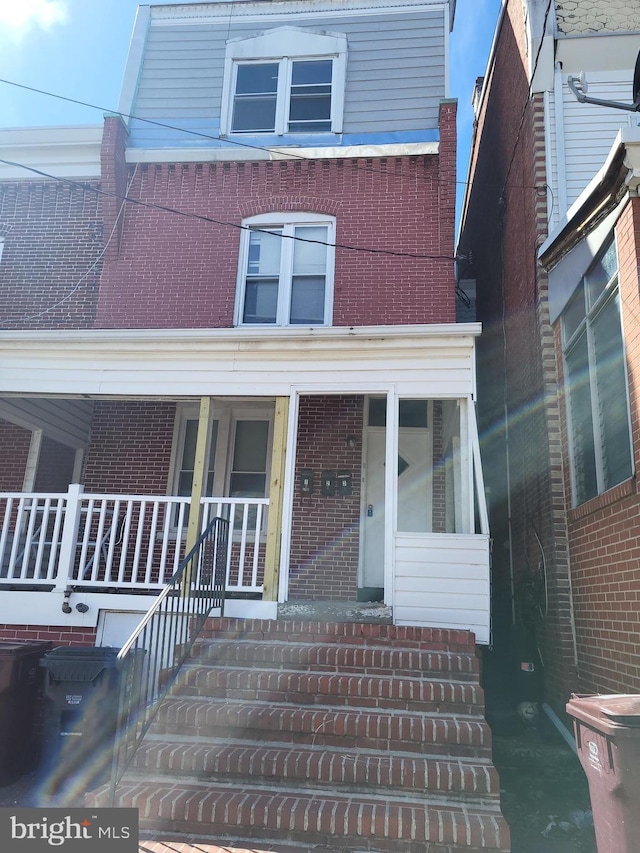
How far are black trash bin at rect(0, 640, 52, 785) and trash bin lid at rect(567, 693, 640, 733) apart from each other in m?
4.37

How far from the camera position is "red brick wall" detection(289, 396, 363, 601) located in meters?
8.04

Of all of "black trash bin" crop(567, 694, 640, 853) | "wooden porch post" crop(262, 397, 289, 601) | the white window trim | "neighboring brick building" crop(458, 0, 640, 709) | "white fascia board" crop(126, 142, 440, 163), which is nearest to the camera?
"black trash bin" crop(567, 694, 640, 853)

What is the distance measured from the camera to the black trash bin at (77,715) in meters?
5.02

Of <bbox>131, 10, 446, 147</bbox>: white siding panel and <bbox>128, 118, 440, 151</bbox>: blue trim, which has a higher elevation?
<bbox>131, 10, 446, 147</bbox>: white siding panel

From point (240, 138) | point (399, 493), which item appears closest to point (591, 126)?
point (240, 138)

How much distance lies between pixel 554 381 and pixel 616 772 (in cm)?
439

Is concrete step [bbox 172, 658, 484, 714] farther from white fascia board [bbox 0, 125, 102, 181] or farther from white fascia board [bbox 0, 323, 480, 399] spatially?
white fascia board [bbox 0, 125, 102, 181]

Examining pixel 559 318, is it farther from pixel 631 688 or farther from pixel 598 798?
pixel 598 798

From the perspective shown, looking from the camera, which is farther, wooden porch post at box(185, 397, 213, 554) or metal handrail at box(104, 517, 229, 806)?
wooden porch post at box(185, 397, 213, 554)

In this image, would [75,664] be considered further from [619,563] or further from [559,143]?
[559,143]

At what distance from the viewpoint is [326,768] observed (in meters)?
4.25

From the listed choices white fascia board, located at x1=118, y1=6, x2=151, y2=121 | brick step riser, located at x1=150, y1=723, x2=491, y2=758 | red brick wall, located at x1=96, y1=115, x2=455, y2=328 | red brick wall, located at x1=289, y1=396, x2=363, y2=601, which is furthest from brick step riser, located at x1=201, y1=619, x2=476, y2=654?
white fascia board, located at x1=118, y1=6, x2=151, y2=121

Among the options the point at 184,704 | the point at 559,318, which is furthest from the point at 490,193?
the point at 184,704

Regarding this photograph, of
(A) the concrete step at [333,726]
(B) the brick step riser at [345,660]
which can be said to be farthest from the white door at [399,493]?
(A) the concrete step at [333,726]
